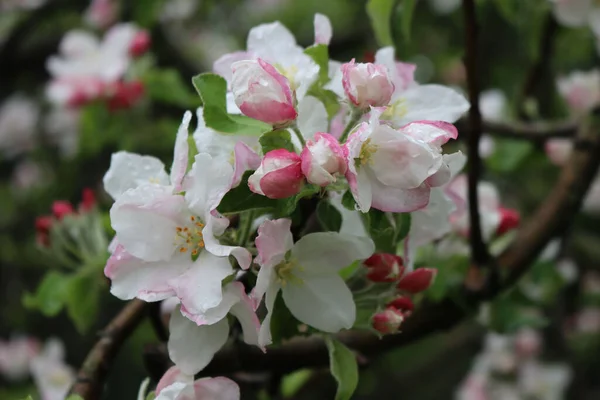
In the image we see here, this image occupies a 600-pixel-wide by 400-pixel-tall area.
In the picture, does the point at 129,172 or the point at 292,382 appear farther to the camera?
the point at 292,382

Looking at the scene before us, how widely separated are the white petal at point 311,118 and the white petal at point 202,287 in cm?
14

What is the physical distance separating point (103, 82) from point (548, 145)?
900 millimetres

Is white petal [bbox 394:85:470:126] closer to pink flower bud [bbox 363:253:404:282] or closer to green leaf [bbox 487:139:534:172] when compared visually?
pink flower bud [bbox 363:253:404:282]

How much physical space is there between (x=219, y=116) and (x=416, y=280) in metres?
0.25

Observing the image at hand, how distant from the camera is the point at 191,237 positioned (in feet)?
2.21

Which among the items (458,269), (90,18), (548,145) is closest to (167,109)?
(90,18)

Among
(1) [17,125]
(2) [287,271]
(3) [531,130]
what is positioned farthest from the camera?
(1) [17,125]

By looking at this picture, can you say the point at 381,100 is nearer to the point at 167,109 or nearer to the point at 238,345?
the point at 238,345

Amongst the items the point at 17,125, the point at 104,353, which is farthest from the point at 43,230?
the point at 17,125

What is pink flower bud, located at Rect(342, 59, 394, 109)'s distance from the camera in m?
0.63

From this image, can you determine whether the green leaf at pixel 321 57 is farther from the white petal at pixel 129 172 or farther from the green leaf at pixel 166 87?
the green leaf at pixel 166 87

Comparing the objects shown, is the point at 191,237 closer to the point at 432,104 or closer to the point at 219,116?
the point at 219,116

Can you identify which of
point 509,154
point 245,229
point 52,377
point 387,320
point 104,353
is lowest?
point 52,377

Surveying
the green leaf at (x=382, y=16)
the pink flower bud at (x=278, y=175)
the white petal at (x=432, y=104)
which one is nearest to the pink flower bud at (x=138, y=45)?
the green leaf at (x=382, y=16)
